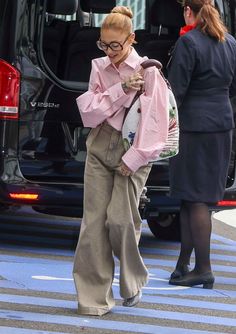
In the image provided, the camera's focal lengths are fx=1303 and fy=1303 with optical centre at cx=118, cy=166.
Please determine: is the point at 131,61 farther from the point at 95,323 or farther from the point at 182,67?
the point at 95,323

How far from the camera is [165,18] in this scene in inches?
365

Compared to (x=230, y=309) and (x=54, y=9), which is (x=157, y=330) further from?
(x=54, y=9)

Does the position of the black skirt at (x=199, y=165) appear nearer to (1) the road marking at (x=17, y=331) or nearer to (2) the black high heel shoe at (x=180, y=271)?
(2) the black high heel shoe at (x=180, y=271)

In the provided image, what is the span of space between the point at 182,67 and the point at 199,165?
623 mm

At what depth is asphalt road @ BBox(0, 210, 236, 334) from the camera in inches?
262

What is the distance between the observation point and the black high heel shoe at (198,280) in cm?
795

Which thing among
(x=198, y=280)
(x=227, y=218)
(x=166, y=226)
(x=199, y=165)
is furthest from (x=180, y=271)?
(x=227, y=218)

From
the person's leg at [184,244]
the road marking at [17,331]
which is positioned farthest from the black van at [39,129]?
the road marking at [17,331]

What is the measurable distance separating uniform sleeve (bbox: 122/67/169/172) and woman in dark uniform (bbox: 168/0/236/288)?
1044 millimetres

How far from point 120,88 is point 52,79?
2.07 m

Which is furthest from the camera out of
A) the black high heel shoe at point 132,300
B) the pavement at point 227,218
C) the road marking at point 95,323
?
the pavement at point 227,218

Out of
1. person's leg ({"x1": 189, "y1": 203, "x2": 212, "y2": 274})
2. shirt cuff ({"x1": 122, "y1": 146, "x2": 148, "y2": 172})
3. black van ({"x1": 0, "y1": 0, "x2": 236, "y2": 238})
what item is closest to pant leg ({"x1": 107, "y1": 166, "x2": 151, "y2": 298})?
shirt cuff ({"x1": 122, "y1": 146, "x2": 148, "y2": 172})

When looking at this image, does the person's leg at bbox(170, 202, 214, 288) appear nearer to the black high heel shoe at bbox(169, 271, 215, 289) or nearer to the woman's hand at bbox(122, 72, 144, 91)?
the black high heel shoe at bbox(169, 271, 215, 289)

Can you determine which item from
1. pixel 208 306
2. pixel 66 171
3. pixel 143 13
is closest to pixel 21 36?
pixel 66 171
